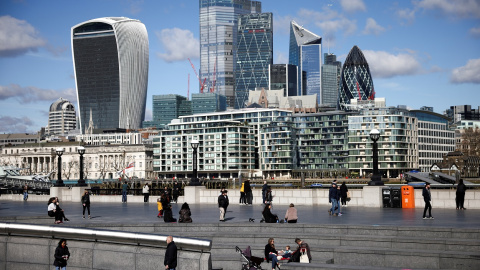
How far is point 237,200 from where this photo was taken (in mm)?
46125

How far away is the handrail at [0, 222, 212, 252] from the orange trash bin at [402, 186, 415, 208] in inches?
811

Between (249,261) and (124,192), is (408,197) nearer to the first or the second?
(249,261)

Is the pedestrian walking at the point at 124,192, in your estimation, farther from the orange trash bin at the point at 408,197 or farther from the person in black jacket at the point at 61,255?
the person in black jacket at the point at 61,255

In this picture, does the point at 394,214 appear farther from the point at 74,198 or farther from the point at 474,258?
the point at 74,198

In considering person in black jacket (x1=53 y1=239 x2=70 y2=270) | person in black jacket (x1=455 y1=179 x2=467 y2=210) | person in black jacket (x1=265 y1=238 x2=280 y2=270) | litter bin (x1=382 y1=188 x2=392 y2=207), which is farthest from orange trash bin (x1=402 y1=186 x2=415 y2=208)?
person in black jacket (x1=53 y1=239 x2=70 y2=270)

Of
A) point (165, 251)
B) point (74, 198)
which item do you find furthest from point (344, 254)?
point (74, 198)

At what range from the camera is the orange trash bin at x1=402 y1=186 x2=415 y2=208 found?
36.7 metres

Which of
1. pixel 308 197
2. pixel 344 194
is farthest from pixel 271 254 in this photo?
pixel 308 197

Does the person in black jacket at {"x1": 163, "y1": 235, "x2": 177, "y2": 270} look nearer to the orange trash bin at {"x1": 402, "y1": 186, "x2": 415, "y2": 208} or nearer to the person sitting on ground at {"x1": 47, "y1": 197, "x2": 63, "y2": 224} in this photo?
the person sitting on ground at {"x1": 47, "y1": 197, "x2": 63, "y2": 224}

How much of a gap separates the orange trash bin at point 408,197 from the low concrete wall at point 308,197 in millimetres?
535

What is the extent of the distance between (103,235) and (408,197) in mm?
21600

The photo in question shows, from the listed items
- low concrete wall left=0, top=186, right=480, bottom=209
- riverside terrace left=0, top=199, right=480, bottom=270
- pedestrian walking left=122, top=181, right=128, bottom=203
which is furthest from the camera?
pedestrian walking left=122, top=181, right=128, bottom=203

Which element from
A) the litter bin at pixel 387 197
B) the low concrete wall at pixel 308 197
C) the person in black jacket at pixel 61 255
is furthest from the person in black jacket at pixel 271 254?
the low concrete wall at pixel 308 197

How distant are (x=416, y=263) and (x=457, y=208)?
16.5 metres
